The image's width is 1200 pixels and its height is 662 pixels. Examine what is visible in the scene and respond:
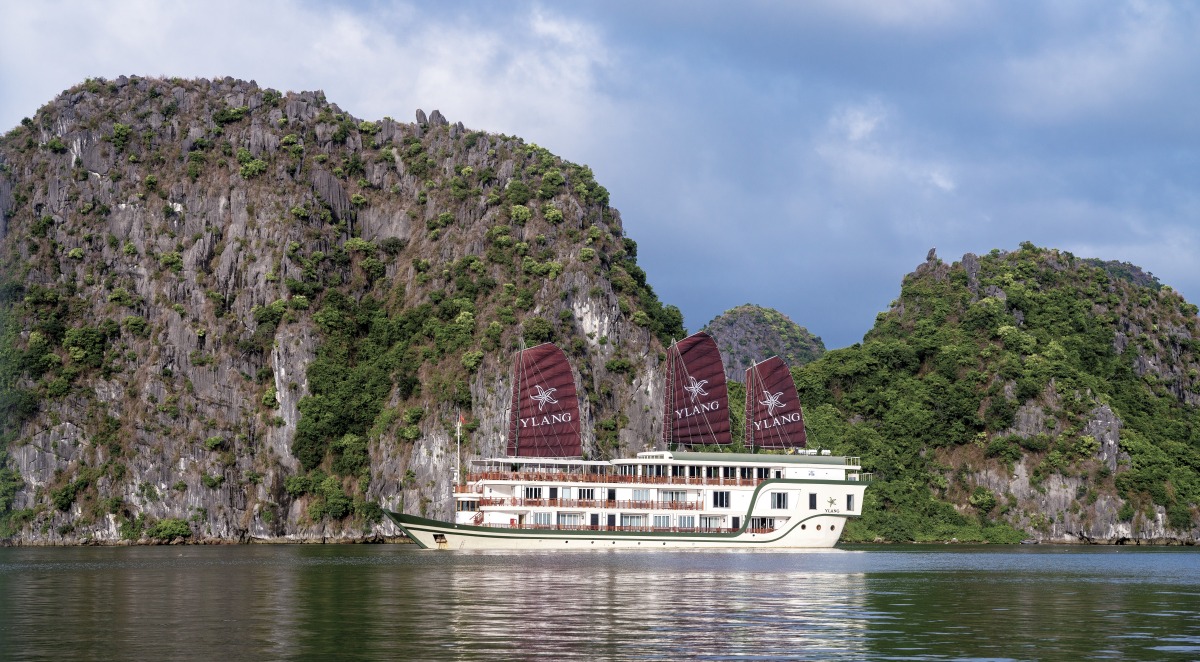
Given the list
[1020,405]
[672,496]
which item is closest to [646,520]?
[672,496]

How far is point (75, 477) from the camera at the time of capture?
445 ft

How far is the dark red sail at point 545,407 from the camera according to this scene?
94.2m

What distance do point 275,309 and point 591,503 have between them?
235ft

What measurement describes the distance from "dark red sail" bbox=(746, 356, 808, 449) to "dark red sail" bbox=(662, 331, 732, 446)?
2.72m

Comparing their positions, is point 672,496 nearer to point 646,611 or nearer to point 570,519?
point 570,519

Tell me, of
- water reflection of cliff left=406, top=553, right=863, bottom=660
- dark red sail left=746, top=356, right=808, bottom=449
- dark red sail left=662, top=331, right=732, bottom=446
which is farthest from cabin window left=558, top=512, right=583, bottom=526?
water reflection of cliff left=406, top=553, right=863, bottom=660

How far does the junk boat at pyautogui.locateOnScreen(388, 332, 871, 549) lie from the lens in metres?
90.1

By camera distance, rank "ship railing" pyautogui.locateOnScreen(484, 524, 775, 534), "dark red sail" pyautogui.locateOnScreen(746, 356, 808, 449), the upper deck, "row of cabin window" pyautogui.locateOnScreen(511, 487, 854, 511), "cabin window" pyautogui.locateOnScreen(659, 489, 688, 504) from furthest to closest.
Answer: "dark red sail" pyautogui.locateOnScreen(746, 356, 808, 449) < "cabin window" pyautogui.locateOnScreen(659, 489, 688, 504) < the upper deck < "row of cabin window" pyautogui.locateOnScreen(511, 487, 854, 511) < "ship railing" pyautogui.locateOnScreen(484, 524, 775, 534)

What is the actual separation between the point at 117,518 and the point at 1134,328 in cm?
12860

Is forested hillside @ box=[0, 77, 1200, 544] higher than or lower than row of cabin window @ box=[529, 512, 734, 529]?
higher

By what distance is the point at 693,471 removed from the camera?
93.2 metres

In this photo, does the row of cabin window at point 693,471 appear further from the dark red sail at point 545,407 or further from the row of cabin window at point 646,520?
the dark red sail at point 545,407

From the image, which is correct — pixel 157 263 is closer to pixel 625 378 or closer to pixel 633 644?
pixel 625 378

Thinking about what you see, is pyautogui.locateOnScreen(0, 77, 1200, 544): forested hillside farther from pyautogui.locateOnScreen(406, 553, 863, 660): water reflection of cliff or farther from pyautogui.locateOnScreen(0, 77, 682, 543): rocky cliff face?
pyautogui.locateOnScreen(406, 553, 863, 660): water reflection of cliff
